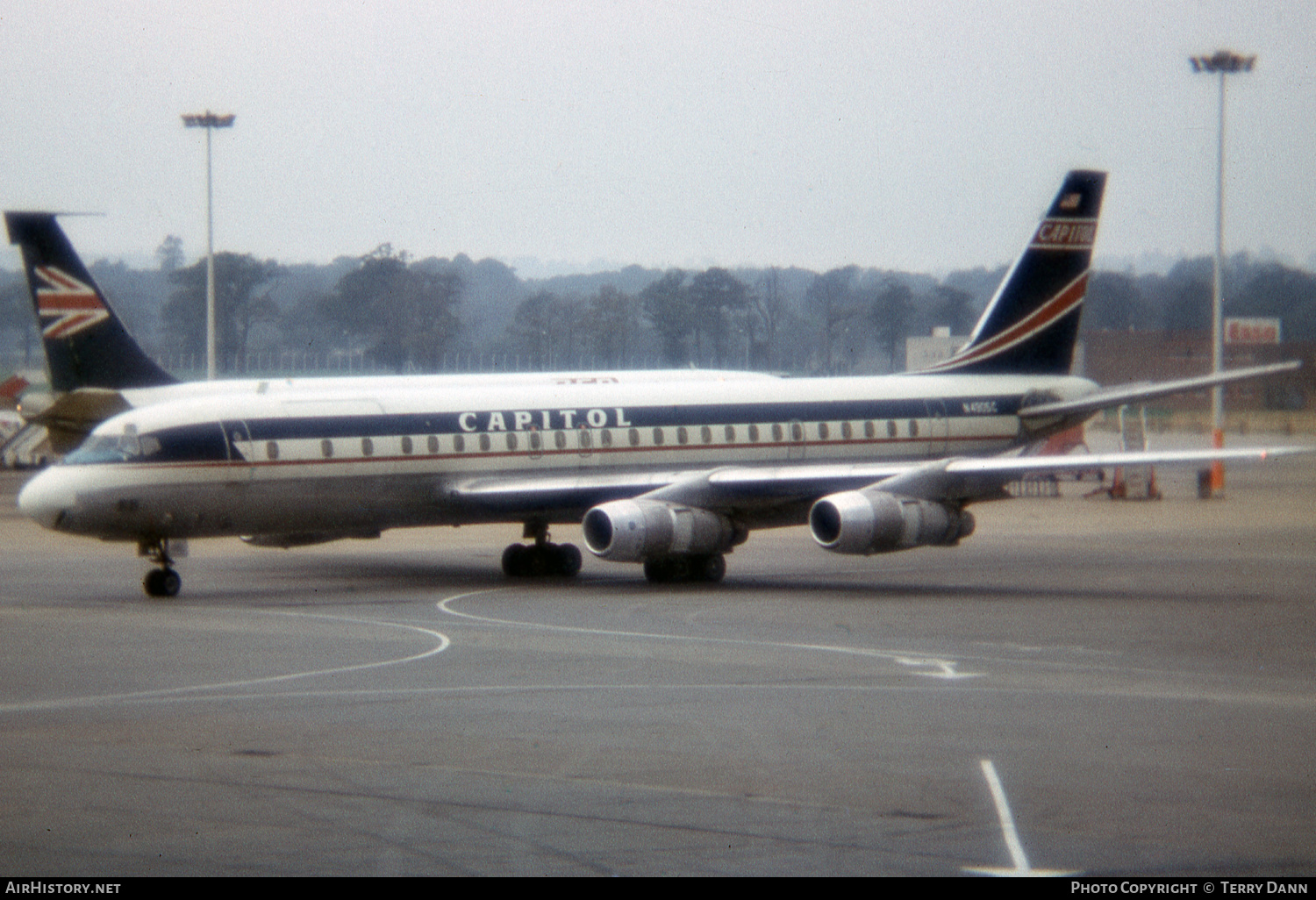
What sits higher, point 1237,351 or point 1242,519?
point 1237,351

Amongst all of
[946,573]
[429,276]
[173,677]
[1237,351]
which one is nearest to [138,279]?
[429,276]

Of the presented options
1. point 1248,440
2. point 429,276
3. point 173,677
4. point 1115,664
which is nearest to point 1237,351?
point 1248,440

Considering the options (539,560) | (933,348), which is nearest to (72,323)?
(539,560)

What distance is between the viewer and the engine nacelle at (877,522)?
28297 millimetres

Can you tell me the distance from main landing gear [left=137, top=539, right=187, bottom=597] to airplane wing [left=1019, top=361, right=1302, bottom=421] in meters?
18.3

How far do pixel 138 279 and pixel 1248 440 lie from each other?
50654 mm

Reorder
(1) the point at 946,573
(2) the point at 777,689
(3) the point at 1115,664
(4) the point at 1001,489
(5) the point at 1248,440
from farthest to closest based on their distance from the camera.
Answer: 1. (5) the point at 1248,440
2. (1) the point at 946,573
3. (4) the point at 1001,489
4. (3) the point at 1115,664
5. (2) the point at 777,689

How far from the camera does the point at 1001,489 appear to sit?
30578 mm

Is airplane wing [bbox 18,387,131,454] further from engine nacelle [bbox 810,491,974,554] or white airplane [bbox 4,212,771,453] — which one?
engine nacelle [bbox 810,491,974,554]

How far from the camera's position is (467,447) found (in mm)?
30781

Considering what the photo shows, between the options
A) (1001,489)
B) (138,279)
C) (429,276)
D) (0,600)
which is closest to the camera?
(0,600)

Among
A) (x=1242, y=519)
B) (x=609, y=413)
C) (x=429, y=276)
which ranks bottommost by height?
(x=1242, y=519)

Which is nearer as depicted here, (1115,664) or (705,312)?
(1115,664)

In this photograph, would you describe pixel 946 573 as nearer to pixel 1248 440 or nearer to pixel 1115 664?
pixel 1115 664
